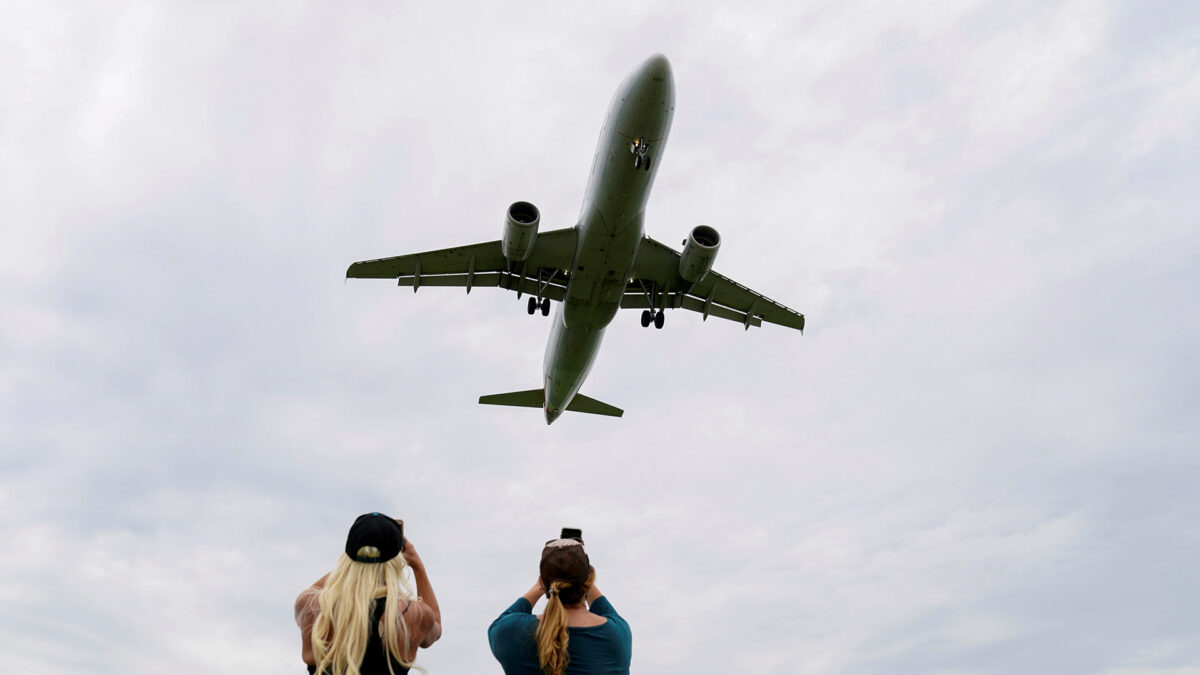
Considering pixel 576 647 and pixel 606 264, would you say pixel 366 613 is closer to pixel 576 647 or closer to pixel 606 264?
pixel 576 647

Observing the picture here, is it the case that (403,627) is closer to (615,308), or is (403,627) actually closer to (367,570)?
(367,570)

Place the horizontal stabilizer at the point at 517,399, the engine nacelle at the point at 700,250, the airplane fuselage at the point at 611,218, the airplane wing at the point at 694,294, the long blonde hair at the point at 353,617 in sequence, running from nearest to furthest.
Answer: the long blonde hair at the point at 353,617 → the airplane fuselage at the point at 611,218 → the engine nacelle at the point at 700,250 → the airplane wing at the point at 694,294 → the horizontal stabilizer at the point at 517,399

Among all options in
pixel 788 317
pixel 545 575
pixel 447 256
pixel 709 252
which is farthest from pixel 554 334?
pixel 545 575

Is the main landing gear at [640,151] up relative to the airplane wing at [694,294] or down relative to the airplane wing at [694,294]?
down

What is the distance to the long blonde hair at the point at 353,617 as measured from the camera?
A: 408cm

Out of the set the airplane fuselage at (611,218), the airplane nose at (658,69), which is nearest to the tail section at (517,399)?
the airplane fuselage at (611,218)

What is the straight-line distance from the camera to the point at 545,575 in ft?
15.0

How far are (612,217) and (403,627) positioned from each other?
20381 millimetres

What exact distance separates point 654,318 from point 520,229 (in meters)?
6.86

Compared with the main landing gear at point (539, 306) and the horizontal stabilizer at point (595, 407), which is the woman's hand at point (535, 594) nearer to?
the main landing gear at point (539, 306)

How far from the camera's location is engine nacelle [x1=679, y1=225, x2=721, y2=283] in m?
26.2

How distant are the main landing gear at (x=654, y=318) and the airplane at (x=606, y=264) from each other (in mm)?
39

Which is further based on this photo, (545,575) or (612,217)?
(612,217)

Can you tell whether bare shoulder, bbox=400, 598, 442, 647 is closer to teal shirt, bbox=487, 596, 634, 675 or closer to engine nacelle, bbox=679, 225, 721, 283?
teal shirt, bbox=487, 596, 634, 675
